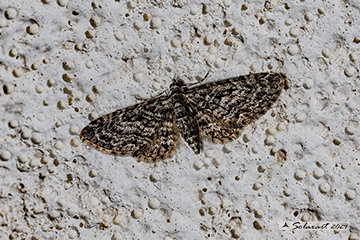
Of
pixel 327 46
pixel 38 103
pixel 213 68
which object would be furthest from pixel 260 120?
pixel 38 103

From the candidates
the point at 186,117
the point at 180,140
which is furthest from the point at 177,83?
the point at 180,140

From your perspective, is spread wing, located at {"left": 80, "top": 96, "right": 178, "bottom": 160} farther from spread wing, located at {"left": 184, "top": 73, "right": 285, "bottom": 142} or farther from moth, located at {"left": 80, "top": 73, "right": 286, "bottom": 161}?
spread wing, located at {"left": 184, "top": 73, "right": 285, "bottom": 142}

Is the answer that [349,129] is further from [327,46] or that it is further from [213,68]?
[213,68]

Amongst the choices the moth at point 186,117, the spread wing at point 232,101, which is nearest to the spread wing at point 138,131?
the moth at point 186,117

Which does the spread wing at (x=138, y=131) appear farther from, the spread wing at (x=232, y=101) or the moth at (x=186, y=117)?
the spread wing at (x=232, y=101)

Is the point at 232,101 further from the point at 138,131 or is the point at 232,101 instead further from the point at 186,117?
the point at 138,131

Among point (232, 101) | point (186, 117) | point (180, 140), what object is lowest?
point (180, 140)

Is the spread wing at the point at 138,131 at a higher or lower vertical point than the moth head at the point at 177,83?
lower

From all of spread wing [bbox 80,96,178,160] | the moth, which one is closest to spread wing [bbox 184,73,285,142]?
the moth
